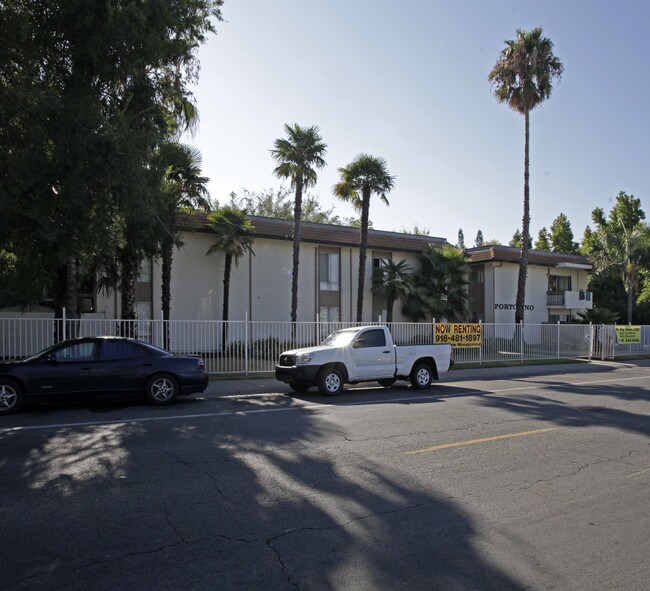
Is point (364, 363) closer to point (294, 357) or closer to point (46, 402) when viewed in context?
point (294, 357)

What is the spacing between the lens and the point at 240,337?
17.9m

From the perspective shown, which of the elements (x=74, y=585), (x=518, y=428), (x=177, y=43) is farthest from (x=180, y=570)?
(x=177, y=43)

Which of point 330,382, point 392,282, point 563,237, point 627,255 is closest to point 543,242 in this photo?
point 563,237

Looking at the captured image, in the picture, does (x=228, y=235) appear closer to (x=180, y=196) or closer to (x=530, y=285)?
(x=180, y=196)

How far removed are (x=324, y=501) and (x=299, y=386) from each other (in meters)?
8.32

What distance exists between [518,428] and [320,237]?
73.3 feet

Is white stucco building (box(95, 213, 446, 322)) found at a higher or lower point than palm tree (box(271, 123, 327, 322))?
lower

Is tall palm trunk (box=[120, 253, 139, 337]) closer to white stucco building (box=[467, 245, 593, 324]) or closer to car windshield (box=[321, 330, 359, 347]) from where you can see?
car windshield (box=[321, 330, 359, 347])

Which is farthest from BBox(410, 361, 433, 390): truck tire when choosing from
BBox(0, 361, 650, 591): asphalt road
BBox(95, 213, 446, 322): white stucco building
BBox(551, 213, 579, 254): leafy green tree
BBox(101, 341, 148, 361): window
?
BBox(551, 213, 579, 254): leafy green tree

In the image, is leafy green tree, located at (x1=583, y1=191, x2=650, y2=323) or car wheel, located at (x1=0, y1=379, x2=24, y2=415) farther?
leafy green tree, located at (x1=583, y1=191, x2=650, y2=323)

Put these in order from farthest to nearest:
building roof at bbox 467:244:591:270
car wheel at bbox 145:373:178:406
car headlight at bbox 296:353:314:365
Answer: building roof at bbox 467:244:591:270 → car headlight at bbox 296:353:314:365 → car wheel at bbox 145:373:178:406

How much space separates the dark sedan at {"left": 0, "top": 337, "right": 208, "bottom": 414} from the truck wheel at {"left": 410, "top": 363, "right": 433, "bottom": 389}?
593cm

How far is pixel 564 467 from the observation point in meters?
6.66

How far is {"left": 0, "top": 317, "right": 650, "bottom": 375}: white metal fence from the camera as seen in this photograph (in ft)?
49.5
